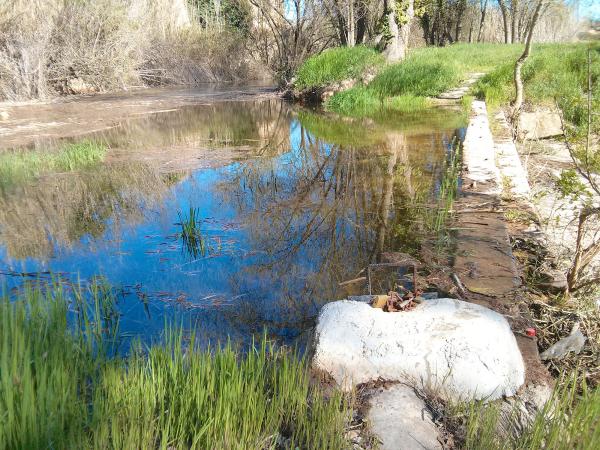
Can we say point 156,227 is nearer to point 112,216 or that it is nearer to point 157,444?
point 112,216

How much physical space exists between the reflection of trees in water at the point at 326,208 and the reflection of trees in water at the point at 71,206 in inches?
39.1

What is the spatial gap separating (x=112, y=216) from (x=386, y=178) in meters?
2.90

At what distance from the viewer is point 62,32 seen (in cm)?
1667

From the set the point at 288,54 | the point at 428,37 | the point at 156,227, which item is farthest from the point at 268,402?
the point at 428,37

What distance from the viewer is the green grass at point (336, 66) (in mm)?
13398

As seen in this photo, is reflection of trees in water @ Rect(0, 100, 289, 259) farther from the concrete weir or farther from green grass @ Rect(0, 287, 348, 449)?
the concrete weir

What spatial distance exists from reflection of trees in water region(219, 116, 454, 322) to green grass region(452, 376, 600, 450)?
142cm

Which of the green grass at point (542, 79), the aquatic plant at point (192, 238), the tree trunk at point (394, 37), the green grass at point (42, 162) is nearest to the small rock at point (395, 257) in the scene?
the aquatic plant at point (192, 238)

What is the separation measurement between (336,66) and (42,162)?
855 cm

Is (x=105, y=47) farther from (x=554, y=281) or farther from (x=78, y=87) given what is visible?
(x=554, y=281)

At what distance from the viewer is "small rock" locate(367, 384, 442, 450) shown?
1.83m

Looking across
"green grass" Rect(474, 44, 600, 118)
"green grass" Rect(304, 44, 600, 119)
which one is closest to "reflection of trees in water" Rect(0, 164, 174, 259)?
"green grass" Rect(304, 44, 600, 119)

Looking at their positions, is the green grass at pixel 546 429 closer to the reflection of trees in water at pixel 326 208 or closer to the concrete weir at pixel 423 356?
the concrete weir at pixel 423 356

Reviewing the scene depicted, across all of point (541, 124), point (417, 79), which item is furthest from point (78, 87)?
point (541, 124)
